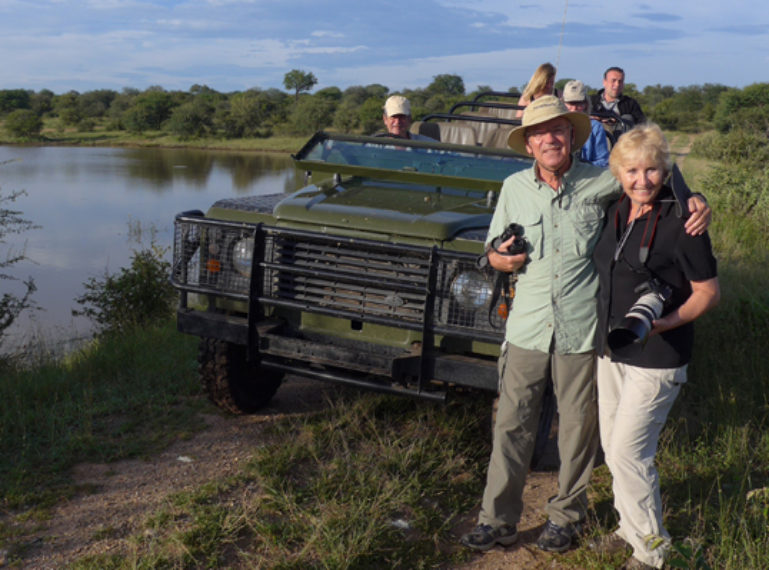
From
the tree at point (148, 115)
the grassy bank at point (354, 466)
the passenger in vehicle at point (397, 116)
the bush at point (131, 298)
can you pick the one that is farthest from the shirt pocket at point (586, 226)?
the tree at point (148, 115)

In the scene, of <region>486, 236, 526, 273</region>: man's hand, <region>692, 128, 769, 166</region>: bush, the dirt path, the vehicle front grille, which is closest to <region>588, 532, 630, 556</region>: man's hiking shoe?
the dirt path

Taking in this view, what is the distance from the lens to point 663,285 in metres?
2.92

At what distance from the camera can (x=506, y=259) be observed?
10.7 feet

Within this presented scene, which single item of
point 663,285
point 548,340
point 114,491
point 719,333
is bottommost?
point 114,491

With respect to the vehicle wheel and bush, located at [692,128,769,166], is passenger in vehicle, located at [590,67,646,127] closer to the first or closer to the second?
the vehicle wheel

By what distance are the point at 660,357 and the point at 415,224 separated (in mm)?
1589

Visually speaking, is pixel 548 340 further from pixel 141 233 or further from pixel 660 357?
pixel 141 233

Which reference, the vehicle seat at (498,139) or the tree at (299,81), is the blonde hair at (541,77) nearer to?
the vehicle seat at (498,139)

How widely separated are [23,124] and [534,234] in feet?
148

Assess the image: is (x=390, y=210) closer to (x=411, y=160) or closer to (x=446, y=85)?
(x=411, y=160)

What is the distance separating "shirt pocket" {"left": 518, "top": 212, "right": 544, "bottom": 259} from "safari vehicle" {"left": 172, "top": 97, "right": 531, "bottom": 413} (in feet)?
1.35

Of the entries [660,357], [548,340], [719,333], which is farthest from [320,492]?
[719,333]

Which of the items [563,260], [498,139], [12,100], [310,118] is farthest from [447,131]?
[12,100]

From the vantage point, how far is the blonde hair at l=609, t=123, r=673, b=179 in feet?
9.59
